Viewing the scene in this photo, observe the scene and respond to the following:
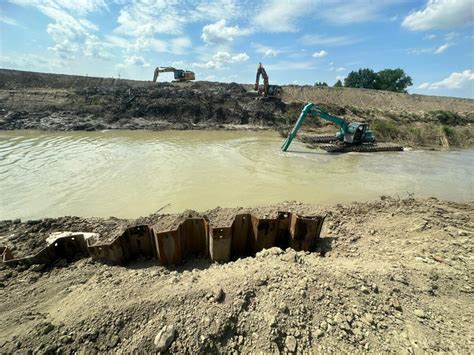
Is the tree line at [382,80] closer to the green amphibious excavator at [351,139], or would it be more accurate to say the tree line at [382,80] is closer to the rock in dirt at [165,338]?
the green amphibious excavator at [351,139]

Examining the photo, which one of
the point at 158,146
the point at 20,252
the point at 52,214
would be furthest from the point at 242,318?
the point at 158,146

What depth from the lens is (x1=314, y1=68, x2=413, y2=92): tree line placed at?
189 ft

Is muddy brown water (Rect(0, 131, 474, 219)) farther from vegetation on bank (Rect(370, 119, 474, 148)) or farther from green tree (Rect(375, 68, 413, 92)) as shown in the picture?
green tree (Rect(375, 68, 413, 92))

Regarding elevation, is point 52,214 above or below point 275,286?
below

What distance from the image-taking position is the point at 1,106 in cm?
2189

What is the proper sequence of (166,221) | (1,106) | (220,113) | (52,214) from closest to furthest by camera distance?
1. (166,221)
2. (52,214)
3. (1,106)
4. (220,113)

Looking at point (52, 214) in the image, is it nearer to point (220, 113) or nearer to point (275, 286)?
point (275, 286)

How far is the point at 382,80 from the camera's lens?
58.7 meters

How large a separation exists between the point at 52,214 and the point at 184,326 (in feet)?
20.6

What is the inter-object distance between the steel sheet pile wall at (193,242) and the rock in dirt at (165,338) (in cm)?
155

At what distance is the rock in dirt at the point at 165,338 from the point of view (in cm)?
276

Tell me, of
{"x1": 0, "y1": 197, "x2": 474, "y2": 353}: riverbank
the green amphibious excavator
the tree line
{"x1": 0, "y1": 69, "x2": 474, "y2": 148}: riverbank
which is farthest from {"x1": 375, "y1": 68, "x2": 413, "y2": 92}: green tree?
{"x1": 0, "y1": 197, "x2": 474, "y2": 353}: riverbank

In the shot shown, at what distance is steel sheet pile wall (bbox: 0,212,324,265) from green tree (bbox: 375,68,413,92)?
66429 millimetres

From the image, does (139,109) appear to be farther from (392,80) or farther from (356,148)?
(392,80)
